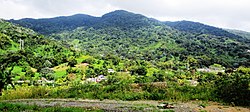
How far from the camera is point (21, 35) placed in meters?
135

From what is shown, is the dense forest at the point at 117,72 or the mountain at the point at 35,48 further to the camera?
the mountain at the point at 35,48

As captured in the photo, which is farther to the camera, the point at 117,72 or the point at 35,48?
the point at 35,48

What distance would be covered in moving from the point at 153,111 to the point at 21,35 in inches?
4870

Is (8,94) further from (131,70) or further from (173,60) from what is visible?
(173,60)

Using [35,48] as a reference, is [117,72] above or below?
below

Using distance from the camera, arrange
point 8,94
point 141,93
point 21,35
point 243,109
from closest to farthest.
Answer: point 243,109, point 141,93, point 8,94, point 21,35

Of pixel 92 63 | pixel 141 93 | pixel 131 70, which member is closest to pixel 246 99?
pixel 141 93

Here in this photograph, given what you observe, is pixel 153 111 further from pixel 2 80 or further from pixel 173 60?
pixel 173 60

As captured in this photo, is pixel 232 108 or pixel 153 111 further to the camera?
pixel 232 108

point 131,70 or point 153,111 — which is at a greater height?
point 153,111

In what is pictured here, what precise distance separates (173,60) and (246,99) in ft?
491

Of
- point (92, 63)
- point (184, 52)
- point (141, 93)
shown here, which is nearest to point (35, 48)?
point (92, 63)

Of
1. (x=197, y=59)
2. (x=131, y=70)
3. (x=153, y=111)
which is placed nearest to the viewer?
(x=153, y=111)

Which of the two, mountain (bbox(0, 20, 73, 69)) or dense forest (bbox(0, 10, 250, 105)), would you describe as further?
mountain (bbox(0, 20, 73, 69))
